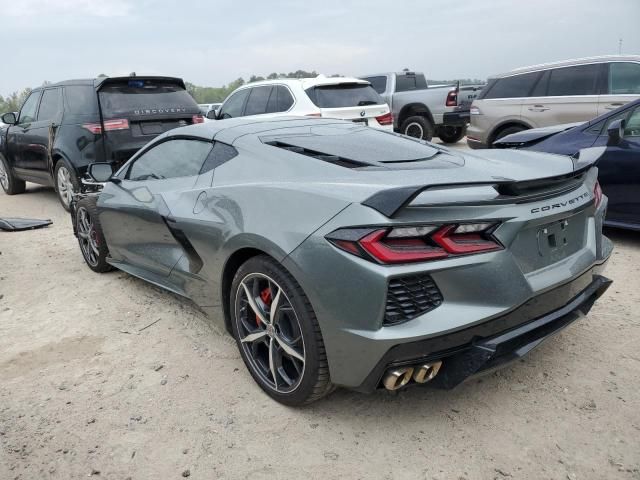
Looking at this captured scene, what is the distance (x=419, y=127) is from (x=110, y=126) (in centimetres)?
769

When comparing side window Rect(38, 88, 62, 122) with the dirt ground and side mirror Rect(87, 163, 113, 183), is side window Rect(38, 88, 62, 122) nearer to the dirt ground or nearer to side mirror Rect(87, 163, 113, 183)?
side mirror Rect(87, 163, 113, 183)

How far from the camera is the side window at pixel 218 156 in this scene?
296 centimetres

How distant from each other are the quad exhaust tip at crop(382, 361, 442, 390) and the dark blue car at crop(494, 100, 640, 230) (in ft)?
11.5

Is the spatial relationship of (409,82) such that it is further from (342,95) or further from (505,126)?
(342,95)

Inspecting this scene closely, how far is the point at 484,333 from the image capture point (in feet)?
6.86

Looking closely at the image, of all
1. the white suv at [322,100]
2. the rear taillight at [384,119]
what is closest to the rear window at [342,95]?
the white suv at [322,100]

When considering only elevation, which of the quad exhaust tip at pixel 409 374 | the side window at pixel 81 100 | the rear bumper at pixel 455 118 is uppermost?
the side window at pixel 81 100

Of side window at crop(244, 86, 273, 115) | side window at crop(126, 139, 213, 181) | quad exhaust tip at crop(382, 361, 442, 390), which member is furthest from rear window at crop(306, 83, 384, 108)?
quad exhaust tip at crop(382, 361, 442, 390)

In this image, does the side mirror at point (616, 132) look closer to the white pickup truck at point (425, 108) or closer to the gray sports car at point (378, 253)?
the gray sports car at point (378, 253)

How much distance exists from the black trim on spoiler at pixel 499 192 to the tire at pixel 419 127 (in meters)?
9.67

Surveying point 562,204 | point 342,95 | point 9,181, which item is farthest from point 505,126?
point 9,181

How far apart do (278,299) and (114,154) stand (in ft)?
15.4

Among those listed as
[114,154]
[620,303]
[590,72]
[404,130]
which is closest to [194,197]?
[620,303]

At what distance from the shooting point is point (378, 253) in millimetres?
1990
